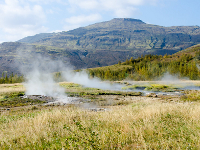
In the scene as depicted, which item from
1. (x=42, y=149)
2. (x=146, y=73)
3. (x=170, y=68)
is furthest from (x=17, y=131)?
(x=170, y=68)

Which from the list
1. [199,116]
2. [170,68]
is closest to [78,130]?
[199,116]

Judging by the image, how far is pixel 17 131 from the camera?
7.34m

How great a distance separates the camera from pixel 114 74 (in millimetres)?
109062

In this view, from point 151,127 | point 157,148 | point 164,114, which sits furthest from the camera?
point 164,114

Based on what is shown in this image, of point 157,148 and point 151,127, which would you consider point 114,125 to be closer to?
point 151,127

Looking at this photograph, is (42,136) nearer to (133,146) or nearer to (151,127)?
(133,146)

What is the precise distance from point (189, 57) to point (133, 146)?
458 ft

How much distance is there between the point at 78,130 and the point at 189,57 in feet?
457

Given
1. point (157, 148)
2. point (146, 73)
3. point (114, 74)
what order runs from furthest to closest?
point (114, 74) < point (146, 73) < point (157, 148)

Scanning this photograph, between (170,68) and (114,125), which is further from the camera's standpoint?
(170,68)

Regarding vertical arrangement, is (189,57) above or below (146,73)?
above

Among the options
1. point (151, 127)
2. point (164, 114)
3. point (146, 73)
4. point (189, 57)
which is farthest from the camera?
point (189, 57)

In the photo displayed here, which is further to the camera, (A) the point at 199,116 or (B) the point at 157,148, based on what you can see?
(A) the point at 199,116

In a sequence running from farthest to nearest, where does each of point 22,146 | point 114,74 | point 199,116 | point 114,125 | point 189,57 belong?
point 189,57 < point 114,74 < point 199,116 < point 114,125 < point 22,146
